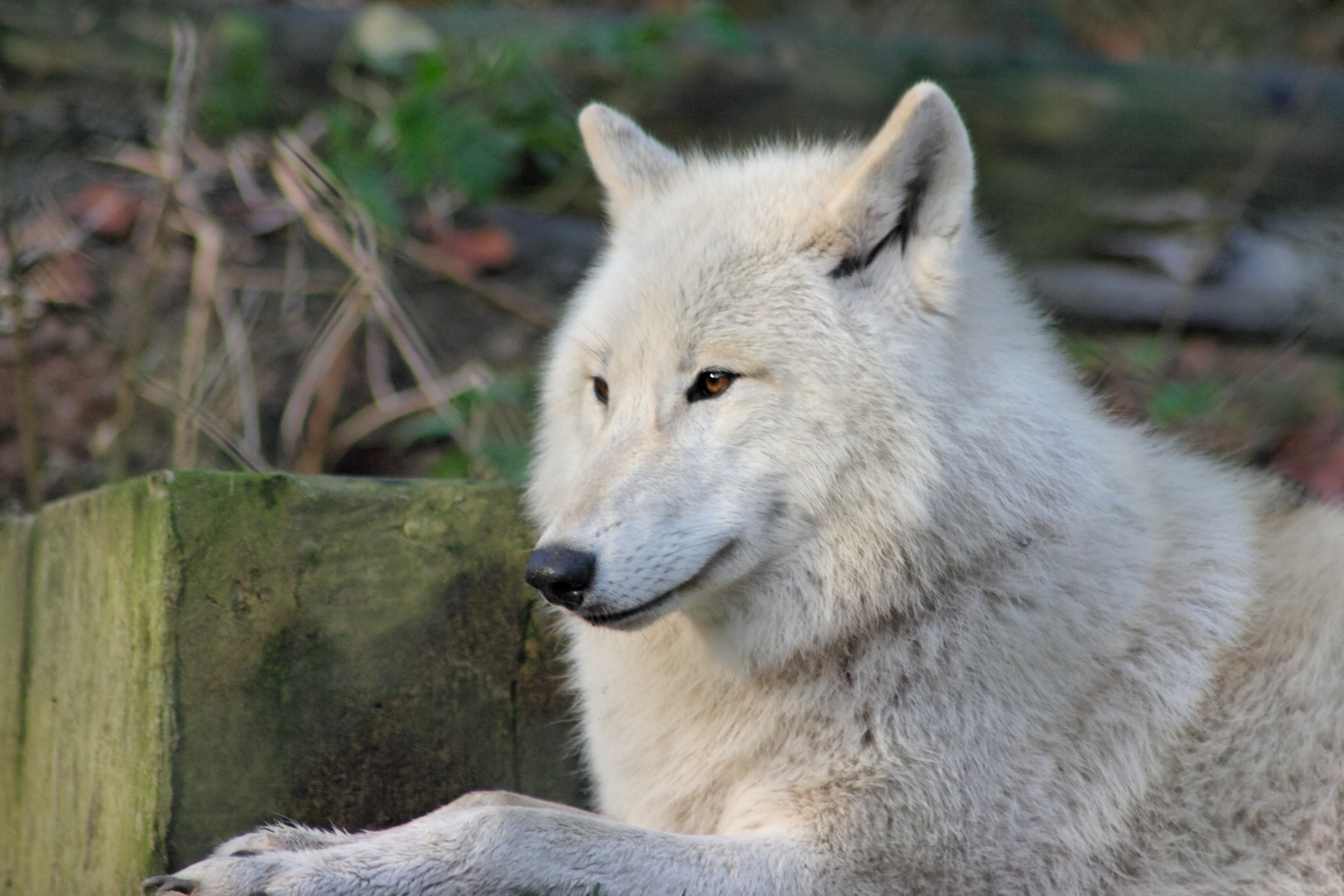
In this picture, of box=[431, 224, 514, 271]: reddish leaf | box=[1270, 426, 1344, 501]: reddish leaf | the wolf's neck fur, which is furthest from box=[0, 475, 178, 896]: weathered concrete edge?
box=[1270, 426, 1344, 501]: reddish leaf

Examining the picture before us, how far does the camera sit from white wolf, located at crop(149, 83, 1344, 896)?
245cm

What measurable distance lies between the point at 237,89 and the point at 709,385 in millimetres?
4555

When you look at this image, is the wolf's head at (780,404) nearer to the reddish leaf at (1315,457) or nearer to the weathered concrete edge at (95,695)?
the weathered concrete edge at (95,695)

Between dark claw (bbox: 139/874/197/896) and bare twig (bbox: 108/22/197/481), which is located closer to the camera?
dark claw (bbox: 139/874/197/896)

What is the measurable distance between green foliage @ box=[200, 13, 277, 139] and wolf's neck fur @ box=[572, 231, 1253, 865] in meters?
4.56

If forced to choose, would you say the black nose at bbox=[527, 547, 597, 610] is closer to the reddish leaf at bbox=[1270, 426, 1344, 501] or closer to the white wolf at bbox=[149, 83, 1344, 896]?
the white wolf at bbox=[149, 83, 1344, 896]

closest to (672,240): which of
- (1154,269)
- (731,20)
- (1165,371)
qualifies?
(731,20)

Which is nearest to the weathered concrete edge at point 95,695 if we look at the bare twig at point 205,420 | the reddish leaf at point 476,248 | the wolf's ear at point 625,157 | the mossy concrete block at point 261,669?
the mossy concrete block at point 261,669

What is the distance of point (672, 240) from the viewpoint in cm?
291

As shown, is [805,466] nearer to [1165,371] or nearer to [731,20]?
[731,20]

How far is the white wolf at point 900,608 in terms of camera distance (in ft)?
8.03

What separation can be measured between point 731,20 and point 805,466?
12.1ft

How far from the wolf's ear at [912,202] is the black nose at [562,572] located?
93 cm

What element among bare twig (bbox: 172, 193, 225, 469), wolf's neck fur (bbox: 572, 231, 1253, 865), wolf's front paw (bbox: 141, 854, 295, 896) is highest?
bare twig (bbox: 172, 193, 225, 469)
